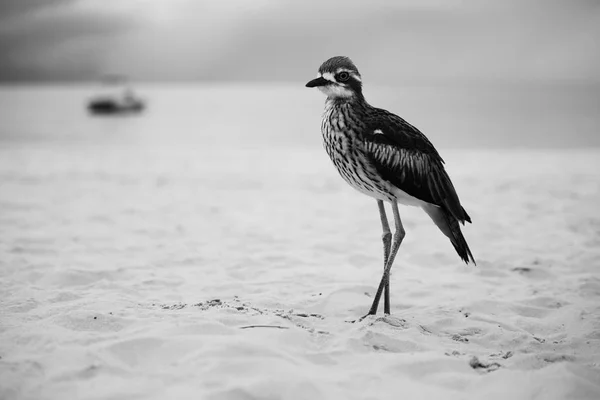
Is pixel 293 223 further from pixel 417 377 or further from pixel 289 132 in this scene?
pixel 289 132

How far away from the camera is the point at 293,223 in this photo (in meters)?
7.69

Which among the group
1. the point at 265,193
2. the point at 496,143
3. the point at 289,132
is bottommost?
the point at 265,193

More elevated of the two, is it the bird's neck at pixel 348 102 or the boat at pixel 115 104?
the boat at pixel 115 104

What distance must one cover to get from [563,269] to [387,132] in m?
3.01

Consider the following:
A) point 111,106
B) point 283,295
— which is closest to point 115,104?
point 111,106

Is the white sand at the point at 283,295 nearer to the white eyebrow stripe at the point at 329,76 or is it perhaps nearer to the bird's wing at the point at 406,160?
the bird's wing at the point at 406,160

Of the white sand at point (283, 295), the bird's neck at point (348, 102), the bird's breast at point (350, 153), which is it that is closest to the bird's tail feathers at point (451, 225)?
the bird's breast at point (350, 153)

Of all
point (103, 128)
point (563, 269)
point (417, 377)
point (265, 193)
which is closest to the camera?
point (417, 377)

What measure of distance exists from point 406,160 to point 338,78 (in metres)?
0.95

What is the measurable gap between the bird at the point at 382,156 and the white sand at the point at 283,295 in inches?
32.4

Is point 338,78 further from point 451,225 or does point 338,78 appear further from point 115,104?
point 115,104

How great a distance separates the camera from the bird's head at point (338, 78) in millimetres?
4383

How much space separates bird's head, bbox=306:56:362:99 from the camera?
4.38 meters

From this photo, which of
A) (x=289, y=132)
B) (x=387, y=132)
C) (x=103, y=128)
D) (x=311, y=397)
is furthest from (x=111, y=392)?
(x=103, y=128)
